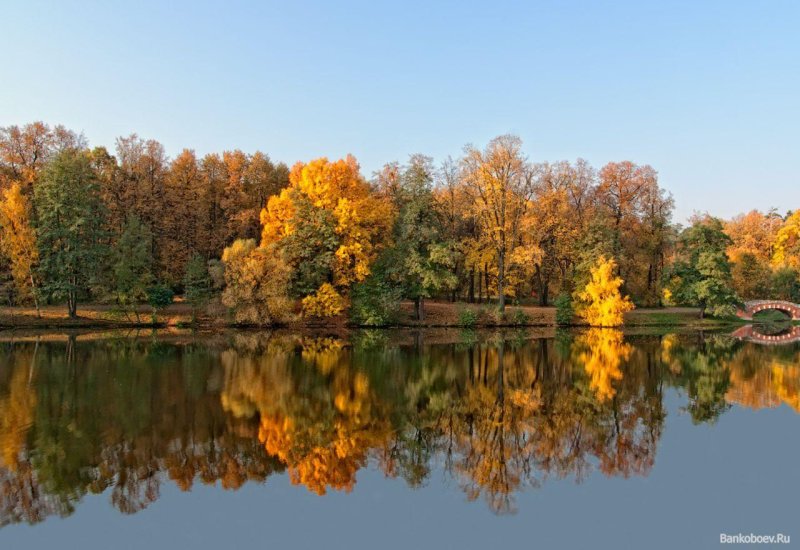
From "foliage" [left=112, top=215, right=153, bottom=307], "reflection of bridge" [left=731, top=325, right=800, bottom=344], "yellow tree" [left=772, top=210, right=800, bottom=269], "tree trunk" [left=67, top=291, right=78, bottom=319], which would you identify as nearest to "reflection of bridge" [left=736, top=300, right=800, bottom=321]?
"reflection of bridge" [left=731, top=325, right=800, bottom=344]

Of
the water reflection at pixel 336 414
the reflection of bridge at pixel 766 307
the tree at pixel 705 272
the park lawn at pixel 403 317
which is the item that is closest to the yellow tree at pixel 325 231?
the park lawn at pixel 403 317

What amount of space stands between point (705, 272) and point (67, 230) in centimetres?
4989

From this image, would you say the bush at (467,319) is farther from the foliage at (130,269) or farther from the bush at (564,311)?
the foliage at (130,269)

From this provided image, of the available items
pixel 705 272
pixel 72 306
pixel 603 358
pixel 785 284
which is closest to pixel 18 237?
pixel 72 306

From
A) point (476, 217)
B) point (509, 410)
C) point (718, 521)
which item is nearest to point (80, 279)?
point (476, 217)

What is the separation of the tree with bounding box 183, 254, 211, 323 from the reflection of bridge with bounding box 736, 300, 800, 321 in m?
45.5

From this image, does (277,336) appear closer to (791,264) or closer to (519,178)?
(519,178)

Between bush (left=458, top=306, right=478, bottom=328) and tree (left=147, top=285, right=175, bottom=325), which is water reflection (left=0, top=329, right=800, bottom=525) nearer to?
tree (left=147, top=285, right=175, bottom=325)

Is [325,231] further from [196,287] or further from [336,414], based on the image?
[336,414]

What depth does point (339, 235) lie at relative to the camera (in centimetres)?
4441

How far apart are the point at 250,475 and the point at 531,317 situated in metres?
39.0

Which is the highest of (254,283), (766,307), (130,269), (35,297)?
(130,269)

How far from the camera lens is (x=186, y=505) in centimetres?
949

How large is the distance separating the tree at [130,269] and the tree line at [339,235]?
0.13m
